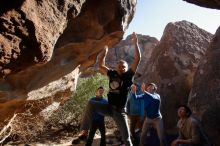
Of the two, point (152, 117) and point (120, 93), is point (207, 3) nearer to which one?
point (152, 117)

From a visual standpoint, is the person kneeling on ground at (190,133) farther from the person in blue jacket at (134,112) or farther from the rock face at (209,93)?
the person in blue jacket at (134,112)

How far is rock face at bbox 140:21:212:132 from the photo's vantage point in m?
11.9

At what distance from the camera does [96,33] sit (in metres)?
7.95

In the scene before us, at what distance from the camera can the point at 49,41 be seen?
5.30 meters

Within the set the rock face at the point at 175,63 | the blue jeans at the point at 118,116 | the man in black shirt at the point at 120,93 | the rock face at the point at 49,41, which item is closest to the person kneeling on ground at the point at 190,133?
the blue jeans at the point at 118,116

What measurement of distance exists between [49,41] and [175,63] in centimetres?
846

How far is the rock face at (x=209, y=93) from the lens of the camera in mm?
8820

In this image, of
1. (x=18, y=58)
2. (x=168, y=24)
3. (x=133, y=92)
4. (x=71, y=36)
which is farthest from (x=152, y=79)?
(x=18, y=58)

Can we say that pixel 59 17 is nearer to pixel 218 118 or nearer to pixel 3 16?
pixel 3 16

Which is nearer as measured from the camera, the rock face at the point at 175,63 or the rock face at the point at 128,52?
the rock face at the point at 175,63

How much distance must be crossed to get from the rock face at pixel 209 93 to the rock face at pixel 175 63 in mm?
1694

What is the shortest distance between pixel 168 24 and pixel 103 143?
777cm

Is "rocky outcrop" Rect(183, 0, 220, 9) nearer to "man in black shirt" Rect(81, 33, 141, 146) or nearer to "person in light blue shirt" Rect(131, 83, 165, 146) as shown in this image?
"person in light blue shirt" Rect(131, 83, 165, 146)

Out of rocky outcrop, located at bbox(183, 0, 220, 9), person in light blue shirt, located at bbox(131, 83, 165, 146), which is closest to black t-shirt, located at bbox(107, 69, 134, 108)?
person in light blue shirt, located at bbox(131, 83, 165, 146)
